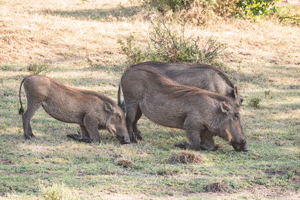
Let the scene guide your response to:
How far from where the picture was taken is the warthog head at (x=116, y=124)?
255 inches

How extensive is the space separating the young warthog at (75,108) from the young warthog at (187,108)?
290mm

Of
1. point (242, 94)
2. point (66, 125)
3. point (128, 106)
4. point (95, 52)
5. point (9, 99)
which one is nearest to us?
point (128, 106)

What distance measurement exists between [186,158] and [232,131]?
1.15 meters

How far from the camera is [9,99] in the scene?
8156 millimetres

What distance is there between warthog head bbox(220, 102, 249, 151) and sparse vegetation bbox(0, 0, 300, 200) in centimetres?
17

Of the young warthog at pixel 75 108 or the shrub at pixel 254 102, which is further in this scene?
the shrub at pixel 254 102

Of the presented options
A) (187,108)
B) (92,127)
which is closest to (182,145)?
(187,108)

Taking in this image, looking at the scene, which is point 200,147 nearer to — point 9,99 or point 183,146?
point 183,146

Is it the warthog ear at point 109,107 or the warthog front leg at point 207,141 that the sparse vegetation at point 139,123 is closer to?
the warthog front leg at point 207,141

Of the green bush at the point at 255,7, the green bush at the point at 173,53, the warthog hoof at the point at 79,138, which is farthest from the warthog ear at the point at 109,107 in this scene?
the green bush at the point at 255,7

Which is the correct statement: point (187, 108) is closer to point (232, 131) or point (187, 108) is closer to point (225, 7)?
point (232, 131)

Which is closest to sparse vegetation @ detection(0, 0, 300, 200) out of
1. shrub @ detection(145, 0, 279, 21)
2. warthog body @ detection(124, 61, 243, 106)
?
shrub @ detection(145, 0, 279, 21)

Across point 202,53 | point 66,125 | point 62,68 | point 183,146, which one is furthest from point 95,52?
point 183,146

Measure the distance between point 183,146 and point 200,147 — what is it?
25 centimetres
